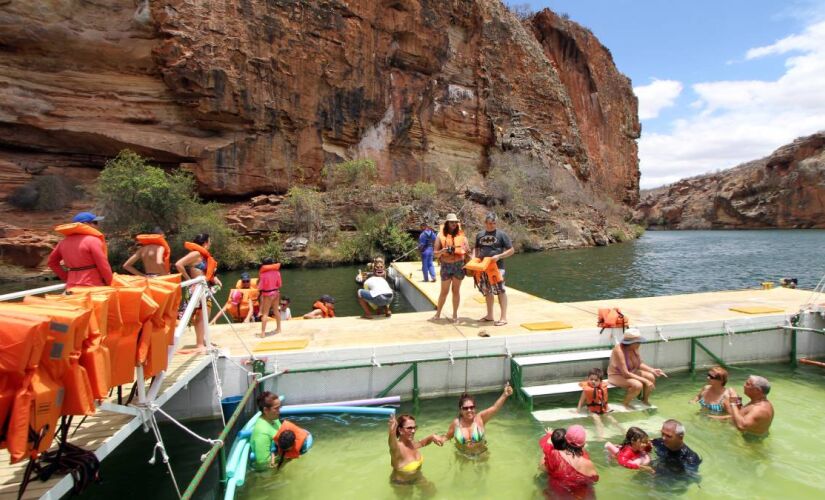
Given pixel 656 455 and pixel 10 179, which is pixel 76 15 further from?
pixel 656 455

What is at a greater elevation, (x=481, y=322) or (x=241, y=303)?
(x=481, y=322)

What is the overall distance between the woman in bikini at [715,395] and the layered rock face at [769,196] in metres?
105

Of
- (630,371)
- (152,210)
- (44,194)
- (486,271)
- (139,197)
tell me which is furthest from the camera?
(152,210)

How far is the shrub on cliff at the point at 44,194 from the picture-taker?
2844 cm

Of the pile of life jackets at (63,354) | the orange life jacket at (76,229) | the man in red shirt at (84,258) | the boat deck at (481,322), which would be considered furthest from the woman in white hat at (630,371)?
the orange life jacket at (76,229)

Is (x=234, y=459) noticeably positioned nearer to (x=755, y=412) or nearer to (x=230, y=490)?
(x=230, y=490)

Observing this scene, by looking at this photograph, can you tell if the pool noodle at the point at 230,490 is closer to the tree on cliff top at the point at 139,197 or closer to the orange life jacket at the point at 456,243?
the orange life jacket at the point at 456,243

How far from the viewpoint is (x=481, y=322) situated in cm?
850

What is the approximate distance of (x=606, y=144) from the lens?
259 feet

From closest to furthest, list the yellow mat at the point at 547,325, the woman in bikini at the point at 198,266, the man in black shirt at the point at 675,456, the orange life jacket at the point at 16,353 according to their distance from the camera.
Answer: the orange life jacket at the point at 16,353
the man in black shirt at the point at 675,456
the woman in bikini at the point at 198,266
the yellow mat at the point at 547,325

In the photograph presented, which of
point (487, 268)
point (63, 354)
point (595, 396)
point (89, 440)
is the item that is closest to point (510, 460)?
point (595, 396)

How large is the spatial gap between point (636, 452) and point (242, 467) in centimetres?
454

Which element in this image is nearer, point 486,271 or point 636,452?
point 636,452

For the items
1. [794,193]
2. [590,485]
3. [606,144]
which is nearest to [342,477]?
[590,485]
